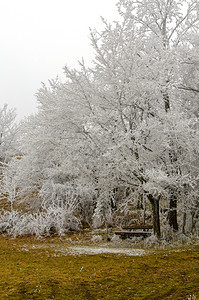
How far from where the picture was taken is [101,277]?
4.31 meters

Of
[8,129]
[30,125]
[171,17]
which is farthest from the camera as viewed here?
[8,129]

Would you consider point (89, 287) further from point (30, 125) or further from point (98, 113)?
point (30, 125)

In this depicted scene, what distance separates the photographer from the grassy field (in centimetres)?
347

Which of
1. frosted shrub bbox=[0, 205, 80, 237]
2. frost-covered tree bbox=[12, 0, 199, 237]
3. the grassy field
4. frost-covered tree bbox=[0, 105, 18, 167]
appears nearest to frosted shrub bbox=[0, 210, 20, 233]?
frosted shrub bbox=[0, 205, 80, 237]

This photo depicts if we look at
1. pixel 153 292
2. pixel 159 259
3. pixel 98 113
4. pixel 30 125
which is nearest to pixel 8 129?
pixel 30 125

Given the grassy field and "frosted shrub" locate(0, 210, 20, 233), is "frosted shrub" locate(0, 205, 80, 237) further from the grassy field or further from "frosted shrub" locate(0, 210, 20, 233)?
the grassy field

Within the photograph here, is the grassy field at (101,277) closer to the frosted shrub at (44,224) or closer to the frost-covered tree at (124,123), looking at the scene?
the frost-covered tree at (124,123)

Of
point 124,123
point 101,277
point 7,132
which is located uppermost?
point 7,132

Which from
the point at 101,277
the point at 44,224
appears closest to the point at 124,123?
the point at 101,277

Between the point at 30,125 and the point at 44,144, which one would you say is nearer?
the point at 44,144

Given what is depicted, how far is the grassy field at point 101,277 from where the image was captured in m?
3.47

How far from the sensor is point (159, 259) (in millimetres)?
5812

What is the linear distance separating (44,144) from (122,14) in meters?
5.67

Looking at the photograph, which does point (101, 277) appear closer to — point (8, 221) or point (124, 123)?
point (124, 123)
